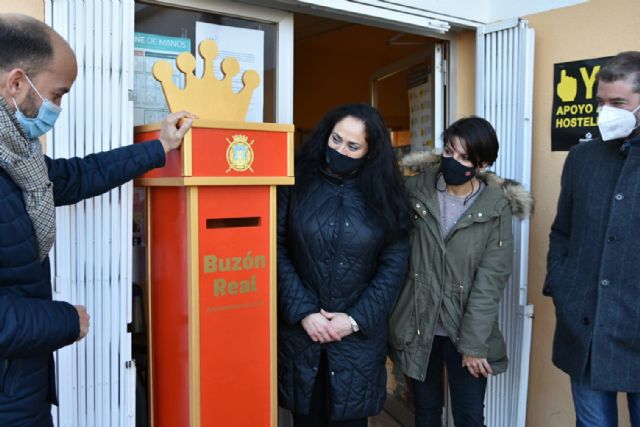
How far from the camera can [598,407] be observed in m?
2.23

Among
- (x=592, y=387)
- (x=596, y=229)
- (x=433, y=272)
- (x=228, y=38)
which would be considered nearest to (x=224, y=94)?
(x=228, y=38)

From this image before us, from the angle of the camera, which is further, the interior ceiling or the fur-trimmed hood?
the interior ceiling

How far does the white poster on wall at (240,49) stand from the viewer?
2.70 meters

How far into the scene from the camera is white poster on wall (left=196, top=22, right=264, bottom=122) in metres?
2.70

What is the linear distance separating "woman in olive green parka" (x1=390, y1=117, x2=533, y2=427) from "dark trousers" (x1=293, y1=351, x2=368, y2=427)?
1.27ft

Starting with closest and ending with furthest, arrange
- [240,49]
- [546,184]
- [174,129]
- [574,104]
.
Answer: [174,129]
[240,49]
[574,104]
[546,184]

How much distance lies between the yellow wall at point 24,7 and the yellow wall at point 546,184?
250 cm

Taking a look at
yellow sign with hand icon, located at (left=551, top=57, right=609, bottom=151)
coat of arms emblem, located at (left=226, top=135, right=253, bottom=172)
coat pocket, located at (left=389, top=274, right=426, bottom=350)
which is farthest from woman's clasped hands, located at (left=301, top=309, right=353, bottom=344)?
yellow sign with hand icon, located at (left=551, top=57, right=609, bottom=151)

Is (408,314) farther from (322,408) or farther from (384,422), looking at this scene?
(384,422)

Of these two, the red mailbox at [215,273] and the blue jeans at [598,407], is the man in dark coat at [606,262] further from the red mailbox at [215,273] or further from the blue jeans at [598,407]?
the red mailbox at [215,273]

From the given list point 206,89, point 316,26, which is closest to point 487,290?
point 206,89

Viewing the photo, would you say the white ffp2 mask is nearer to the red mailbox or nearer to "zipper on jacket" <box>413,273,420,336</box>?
"zipper on jacket" <box>413,273,420,336</box>

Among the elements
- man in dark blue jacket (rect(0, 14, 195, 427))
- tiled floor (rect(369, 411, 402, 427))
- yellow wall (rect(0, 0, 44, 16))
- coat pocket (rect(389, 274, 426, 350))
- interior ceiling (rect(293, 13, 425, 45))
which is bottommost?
tiled floor (rect(369, 411, 402, 427))

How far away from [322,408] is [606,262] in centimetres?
126
